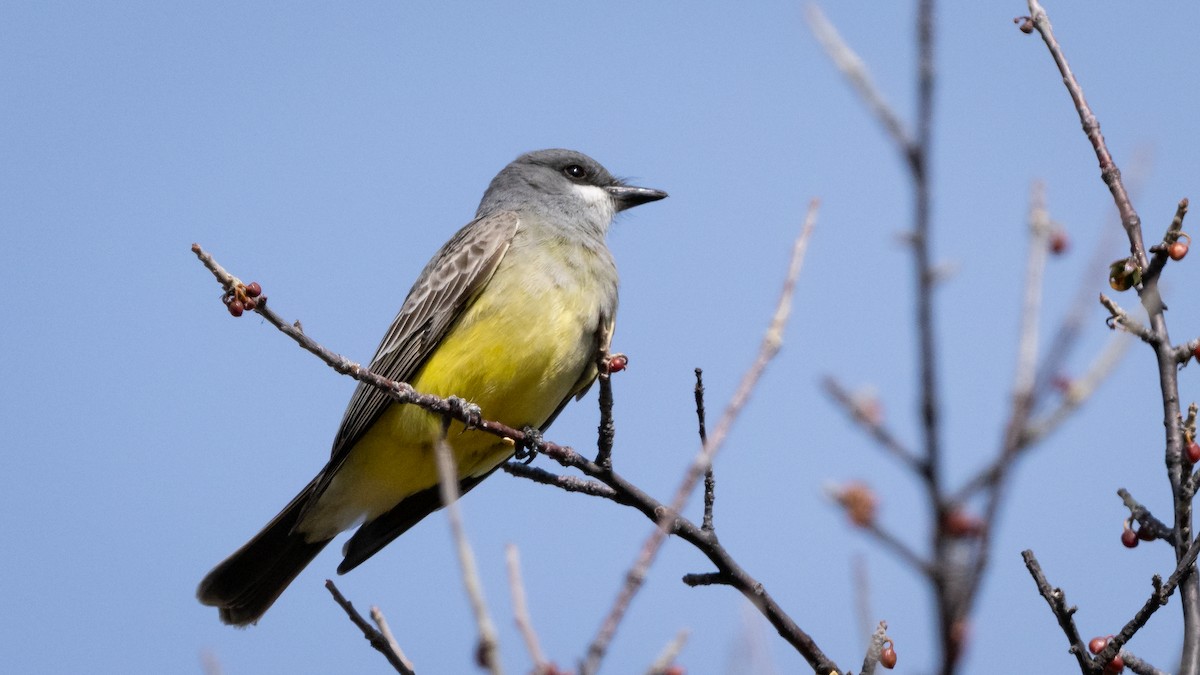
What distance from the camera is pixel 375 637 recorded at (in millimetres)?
4219

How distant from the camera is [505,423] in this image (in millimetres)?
6535

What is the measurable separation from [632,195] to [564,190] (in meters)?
0.49

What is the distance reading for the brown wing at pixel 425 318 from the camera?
22.1ft

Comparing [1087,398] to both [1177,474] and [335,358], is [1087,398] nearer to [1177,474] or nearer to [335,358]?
[1177,474]

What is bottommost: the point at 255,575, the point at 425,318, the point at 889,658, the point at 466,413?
the point at 889,658

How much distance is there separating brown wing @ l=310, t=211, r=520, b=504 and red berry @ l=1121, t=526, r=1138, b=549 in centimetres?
369

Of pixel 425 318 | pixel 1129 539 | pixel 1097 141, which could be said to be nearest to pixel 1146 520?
pixel 1129 539

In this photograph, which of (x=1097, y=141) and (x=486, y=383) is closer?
(x=1097, y=141)

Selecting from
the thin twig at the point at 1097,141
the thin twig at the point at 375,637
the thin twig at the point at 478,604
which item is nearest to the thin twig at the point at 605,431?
the thin twig at the point at 375,637

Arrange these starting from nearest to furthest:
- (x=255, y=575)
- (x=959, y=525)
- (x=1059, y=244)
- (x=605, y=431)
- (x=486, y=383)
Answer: (x=959, y=525) < (x=1059, y=244) < (x=605, y=431) < (x=486, y=383) < (x=255, y=575)

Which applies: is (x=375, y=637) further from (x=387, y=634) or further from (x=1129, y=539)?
(x=1129, y=539)

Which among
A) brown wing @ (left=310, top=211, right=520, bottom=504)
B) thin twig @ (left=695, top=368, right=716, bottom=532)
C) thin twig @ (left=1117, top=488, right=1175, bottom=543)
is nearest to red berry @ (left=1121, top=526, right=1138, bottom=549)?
thin twig @ (left=1117, top=488, right=1175, bottom=543)

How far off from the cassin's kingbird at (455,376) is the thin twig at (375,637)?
1.72 meters

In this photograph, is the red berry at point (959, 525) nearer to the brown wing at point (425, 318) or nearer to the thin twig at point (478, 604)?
the thin twig at point (478, 604)
